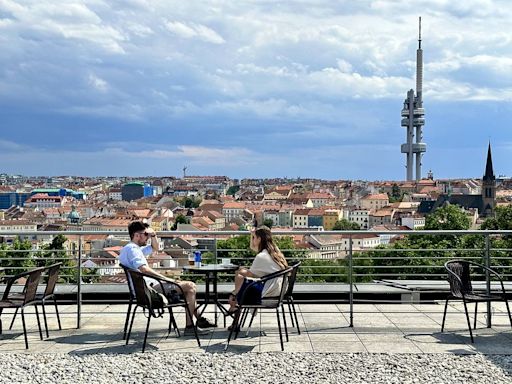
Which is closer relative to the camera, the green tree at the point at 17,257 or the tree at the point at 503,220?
the green tree at the point at 17,257

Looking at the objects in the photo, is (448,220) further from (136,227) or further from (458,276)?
(136,227)

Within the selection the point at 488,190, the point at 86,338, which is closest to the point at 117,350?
the point at 86,338

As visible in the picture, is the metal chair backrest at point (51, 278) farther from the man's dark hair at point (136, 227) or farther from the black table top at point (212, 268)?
the black table top at point (212, 268)

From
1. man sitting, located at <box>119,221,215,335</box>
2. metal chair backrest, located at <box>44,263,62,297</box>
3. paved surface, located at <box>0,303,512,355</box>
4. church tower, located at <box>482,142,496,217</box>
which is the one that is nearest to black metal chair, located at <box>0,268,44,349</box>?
metal chair backrest, located at <box>44,263,62,297</box>

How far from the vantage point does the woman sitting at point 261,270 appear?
18.4 ft

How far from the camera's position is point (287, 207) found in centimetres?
14325

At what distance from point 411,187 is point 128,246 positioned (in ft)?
564

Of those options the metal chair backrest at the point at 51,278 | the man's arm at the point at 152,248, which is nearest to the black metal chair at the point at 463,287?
the man's arm at the point at 152,248

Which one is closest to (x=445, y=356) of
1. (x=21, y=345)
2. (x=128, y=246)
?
(x=128, y=246)

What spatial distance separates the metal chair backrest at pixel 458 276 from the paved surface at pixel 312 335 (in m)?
0.40

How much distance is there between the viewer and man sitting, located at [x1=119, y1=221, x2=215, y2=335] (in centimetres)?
586

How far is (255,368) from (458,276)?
89.8 inches

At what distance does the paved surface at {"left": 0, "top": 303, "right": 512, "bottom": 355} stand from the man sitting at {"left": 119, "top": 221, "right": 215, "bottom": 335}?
0.66 feet

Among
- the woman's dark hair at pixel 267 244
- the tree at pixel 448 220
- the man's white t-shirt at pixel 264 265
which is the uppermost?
the woman's dark hair at pixel 267 244
